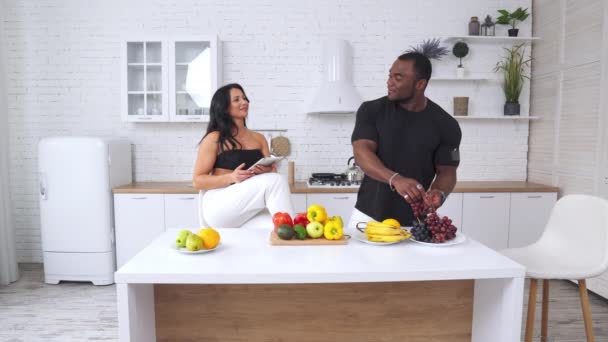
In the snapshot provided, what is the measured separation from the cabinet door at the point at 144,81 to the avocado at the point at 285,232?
2792 mm

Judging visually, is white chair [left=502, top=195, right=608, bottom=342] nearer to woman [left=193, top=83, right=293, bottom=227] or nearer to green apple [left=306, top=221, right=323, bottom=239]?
green apple [left=306, top=221, right=323, bottom=239]

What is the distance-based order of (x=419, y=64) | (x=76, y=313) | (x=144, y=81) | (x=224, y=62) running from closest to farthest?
1. (x=419, y=64)
2. (x=76, y=313)
3. (x=144, y=81)
4. (x=224, y=62)

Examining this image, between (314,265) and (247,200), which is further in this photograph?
(247,200)

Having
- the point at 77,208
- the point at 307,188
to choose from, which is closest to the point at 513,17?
the point at 307,188

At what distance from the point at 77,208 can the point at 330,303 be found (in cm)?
301

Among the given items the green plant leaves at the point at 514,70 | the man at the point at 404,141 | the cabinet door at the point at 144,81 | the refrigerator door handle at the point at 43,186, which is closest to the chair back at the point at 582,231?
the man at the point at 404,141

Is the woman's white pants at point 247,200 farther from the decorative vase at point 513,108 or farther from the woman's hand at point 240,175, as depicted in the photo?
the decorative vase at point 513,108

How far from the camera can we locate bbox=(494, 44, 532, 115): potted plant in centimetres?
452

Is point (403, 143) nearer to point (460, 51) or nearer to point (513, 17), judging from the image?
point (460, 51)

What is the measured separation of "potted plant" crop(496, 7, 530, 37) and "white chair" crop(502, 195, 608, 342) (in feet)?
8.65

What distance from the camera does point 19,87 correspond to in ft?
15.0

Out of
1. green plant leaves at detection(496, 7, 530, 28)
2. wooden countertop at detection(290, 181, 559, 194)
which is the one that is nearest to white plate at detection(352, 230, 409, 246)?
wooden countertop at detection(290, 181, 559, 194)

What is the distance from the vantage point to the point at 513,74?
14.8ft

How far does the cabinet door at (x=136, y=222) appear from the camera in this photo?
4035 millimetres
